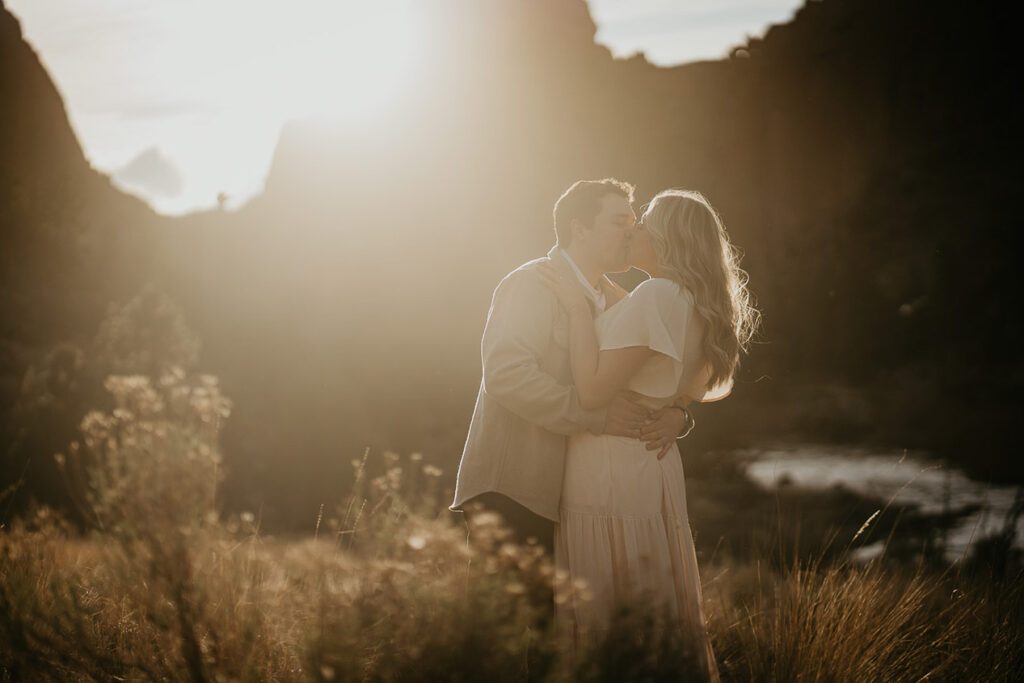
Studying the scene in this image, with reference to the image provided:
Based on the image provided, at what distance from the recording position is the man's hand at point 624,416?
9.60 feet

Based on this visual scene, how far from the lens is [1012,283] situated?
33.3 meters

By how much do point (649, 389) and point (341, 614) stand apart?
4.59ft

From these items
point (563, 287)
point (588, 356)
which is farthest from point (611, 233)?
point (588, 356)

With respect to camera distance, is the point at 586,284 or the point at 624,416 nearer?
the point at 624,416

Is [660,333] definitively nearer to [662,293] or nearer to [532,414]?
[662,293]

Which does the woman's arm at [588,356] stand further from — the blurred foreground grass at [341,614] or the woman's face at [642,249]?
the blurred foreground grass at [341,614]

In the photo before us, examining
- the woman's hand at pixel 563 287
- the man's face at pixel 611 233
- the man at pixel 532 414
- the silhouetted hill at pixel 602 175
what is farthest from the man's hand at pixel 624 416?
the silhouetted hill at pixel 602 175

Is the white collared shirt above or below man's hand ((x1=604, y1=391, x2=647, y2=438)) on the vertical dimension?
above

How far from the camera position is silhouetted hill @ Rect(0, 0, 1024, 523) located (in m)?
34.2

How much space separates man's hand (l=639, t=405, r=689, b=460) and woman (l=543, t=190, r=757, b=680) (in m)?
0.04

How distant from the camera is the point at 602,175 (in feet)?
136

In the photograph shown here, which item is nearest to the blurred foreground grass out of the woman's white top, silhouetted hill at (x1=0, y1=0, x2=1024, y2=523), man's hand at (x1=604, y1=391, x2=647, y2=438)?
man's hand at (x1=604, y1=391, x2=647, y2=438)

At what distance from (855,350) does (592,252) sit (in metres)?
35.1

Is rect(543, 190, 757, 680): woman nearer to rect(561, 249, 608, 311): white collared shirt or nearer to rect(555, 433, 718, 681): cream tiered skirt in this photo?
rect(555, 433, 718, 681): cream tiered skirt
